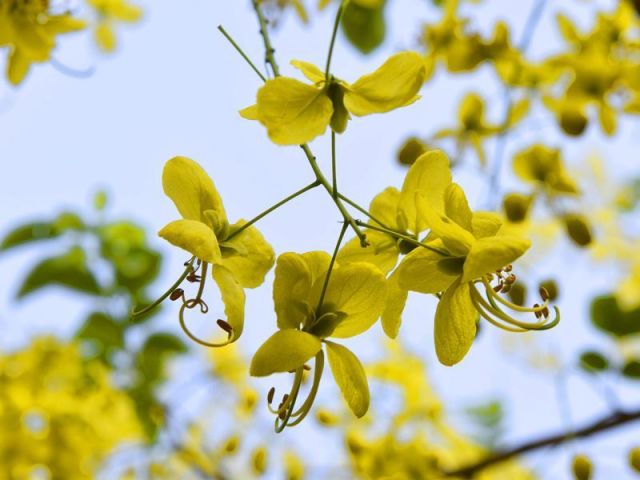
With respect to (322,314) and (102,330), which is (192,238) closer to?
(322,314)

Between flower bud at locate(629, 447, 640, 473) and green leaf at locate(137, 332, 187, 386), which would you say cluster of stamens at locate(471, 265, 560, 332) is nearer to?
flower bud at locate(629, 447, 640, 473)

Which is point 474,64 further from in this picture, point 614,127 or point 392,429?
point 392,429

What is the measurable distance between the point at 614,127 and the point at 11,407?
1459 millimetres

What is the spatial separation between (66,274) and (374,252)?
1.10 metres

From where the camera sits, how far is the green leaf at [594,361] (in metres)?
1.25

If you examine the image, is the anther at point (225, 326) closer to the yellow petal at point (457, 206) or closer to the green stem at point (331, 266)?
the green stem at point (331, 266)

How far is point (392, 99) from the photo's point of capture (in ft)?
2.10

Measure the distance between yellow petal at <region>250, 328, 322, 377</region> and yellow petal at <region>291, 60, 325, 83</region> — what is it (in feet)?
0.75

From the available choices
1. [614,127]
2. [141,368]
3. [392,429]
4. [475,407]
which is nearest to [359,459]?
[392,429]

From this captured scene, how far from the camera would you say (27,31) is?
1.06 meters

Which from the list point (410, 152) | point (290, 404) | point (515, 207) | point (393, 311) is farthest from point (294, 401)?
point (515, 207)

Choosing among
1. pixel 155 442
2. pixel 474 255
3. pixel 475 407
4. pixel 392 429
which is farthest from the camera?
pixel 475 407

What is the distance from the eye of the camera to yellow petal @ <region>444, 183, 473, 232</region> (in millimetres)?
636

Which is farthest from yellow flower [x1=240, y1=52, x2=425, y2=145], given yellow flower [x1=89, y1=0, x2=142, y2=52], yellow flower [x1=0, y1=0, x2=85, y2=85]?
yellow flower [x1=89, y1=0, x2=142, y2=52]
